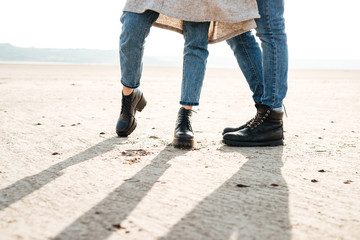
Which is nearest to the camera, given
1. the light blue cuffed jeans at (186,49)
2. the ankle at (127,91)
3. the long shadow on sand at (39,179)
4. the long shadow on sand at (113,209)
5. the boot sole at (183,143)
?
the long shadow on sand at (113,209)

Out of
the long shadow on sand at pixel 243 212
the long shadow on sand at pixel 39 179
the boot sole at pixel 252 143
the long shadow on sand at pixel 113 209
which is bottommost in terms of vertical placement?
the long shadow on sand at pixel 39 179

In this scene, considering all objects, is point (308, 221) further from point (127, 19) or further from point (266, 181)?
point (127, 19)

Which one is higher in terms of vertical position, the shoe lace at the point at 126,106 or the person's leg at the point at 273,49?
the person's leg at the point at 273,49

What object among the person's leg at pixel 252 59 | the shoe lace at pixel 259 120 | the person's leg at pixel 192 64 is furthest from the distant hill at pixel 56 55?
the shoe lace at pixel 259 120

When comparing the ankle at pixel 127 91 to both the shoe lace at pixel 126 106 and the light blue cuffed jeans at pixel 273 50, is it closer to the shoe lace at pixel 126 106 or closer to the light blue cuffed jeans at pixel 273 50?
the shoe lace at pixel 126 106

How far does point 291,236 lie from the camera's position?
1133 mm

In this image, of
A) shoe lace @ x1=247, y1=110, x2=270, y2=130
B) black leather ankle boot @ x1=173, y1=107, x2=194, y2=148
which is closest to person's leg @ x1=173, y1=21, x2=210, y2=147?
black leather ankle boot @ x1=173, y1=107, x2=194, y2=148

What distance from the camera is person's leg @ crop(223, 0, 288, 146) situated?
2381mm

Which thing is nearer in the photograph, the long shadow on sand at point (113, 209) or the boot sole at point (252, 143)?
the long shadow on sand at point (113, 209)

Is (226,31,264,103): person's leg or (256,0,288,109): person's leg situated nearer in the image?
(256,0,288,109): person's leg

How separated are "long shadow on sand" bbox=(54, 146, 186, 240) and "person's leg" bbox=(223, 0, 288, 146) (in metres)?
0.77

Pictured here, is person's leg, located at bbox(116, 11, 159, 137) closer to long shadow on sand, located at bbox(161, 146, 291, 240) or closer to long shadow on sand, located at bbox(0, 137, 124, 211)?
long shadow on sand, located at bbox(0, 137, 124, 211)

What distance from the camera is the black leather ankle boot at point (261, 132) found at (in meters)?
2.41

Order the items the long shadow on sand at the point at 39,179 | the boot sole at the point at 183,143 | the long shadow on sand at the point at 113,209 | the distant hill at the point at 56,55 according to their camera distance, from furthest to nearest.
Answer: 1. the distant hill at the point at 56,55
2. the boot sole at the point at 183,143
3. the long shadow on sand at the point at 39,179
4. the long shadow on sand at the point at 113,209
